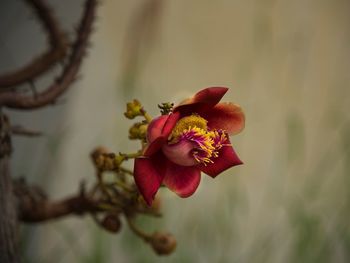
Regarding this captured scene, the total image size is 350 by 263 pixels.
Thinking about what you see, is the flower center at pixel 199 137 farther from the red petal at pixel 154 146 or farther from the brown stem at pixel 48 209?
the brown stem at pixel 48 209

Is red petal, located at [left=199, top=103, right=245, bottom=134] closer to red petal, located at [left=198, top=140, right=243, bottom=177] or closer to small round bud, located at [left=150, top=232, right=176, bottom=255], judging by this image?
red petal, located at [left=198, top=140, right=243, bottom=177]

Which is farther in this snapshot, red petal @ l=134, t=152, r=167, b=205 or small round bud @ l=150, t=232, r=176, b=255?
small round bud @ l=150, t=232, r=176, b=255

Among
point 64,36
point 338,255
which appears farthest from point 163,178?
point 338,255

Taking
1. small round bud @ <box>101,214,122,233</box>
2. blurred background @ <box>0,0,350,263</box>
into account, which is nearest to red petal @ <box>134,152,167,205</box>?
small round bud @ <box>101,214,122,233</box>

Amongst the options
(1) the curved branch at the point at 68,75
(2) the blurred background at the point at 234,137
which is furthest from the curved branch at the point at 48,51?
(2) the blurred background at the point at 234,137

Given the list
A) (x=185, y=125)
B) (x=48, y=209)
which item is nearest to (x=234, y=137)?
(x=48, y=209)

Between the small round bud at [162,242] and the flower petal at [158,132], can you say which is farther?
the small round bud at [162,242]

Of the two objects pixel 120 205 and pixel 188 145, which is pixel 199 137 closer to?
pixel 188 145
